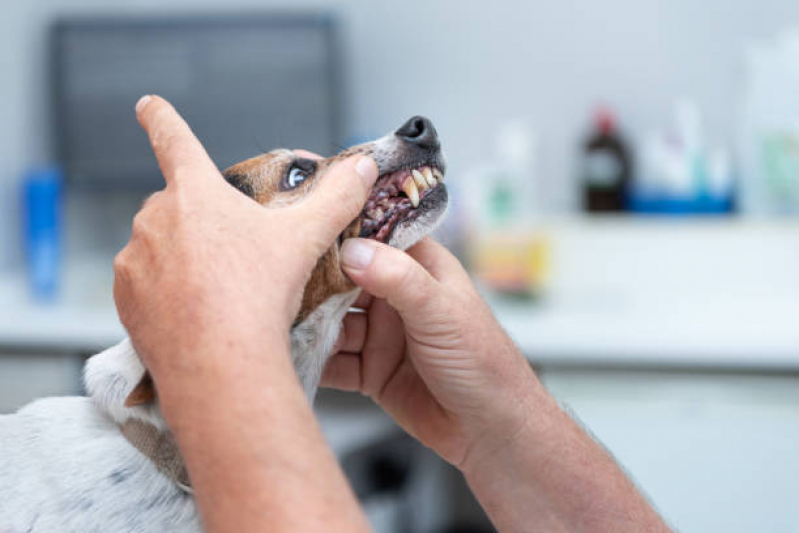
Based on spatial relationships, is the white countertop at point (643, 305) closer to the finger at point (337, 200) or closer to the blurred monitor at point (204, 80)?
the blurred monitor at point (204, 80)

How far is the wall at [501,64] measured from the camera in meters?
1.98

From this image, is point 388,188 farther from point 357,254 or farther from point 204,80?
point 204,80

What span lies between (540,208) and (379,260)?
1471 mm

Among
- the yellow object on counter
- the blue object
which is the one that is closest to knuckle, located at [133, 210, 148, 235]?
the yellow object on counter

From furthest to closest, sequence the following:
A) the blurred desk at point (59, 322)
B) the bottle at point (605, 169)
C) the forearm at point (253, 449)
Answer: the bottle at point (605, 169) → the blurred desk at point (59, 322) → the forearm at point (253, 449)

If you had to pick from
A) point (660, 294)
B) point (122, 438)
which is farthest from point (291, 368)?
point (660, 294)

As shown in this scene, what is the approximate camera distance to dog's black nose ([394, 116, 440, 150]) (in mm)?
810

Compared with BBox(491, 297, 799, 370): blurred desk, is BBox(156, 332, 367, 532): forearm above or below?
above

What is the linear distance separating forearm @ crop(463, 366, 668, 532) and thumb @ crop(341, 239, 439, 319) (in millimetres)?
162

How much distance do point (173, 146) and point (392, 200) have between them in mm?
254

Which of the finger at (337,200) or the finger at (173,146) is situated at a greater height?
the finger at (173,146)

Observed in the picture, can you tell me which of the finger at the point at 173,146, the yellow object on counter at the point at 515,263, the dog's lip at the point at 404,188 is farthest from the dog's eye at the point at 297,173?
the yellow object on counter at the point at 515,263

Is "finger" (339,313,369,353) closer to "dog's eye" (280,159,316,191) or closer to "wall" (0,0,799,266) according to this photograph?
"dog's eye" (280,159,316,191)

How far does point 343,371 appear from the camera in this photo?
888 millimetres
